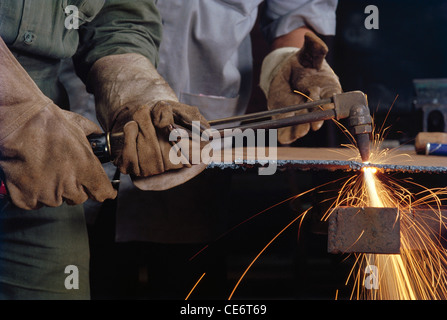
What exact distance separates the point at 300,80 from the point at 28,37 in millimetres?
775

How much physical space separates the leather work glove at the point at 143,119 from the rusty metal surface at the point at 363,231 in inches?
12.4

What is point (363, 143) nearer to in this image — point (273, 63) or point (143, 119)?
point (143, 119)

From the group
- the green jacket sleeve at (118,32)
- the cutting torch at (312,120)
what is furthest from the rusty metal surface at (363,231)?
the green jacket sleeve at (118,32)

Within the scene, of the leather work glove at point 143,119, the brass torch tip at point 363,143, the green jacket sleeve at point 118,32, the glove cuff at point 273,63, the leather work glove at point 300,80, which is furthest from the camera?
the glove cuff at point 273,63

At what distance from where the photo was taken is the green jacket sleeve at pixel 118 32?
4.49 feet

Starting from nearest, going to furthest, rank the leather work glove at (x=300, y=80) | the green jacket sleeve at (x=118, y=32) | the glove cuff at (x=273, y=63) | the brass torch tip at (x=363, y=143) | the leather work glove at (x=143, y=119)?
the leather work glove at (x=143, y=119)
the brass torch tip at (x=363, y=143)
the green jacket sleeve at (x=118, y=32)
the leather work glove at (x=300, y=80)
the glove cuff at (x=273, y=63)

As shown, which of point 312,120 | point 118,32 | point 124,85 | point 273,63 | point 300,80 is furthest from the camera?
point 273,63

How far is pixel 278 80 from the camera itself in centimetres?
166

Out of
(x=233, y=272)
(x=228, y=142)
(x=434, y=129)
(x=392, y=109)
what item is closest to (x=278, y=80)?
(x=228, y=142)

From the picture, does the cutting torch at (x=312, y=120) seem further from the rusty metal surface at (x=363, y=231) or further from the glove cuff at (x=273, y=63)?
the glove cuff at (x=273, y=63)

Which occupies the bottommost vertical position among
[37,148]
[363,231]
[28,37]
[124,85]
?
[363,231]

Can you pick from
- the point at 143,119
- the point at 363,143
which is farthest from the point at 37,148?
the point at 363,143

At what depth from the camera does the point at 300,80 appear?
5.16 ft
